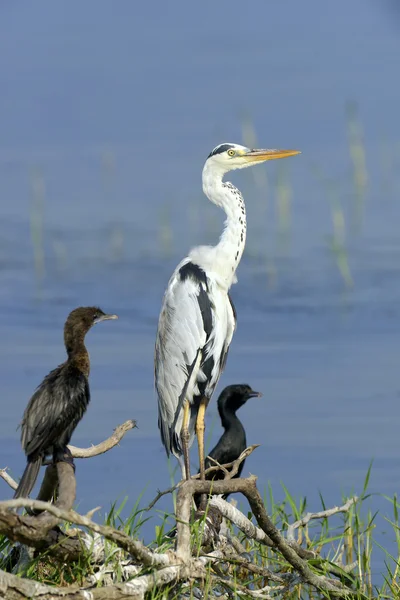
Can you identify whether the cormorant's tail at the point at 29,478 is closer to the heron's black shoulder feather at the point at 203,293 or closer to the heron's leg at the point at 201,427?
the heron's leg at the point at 201,427

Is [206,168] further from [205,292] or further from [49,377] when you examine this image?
[49,377]

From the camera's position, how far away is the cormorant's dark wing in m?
4.89

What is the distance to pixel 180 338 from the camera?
6828mm

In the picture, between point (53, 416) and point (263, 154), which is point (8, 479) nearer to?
point (53, 416)

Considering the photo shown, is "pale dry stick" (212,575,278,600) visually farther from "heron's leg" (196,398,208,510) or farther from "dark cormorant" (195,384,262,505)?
"dark cormorant" (195,384,262,505)

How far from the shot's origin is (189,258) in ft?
22.9

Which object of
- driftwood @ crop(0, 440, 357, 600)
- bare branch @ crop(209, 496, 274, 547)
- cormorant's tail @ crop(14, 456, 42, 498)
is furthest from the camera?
bare branch @ crop(209, 496, 274, 547)

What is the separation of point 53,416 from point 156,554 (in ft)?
2.32

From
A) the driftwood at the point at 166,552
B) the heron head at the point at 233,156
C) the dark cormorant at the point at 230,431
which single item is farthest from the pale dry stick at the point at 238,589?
the heron head at the point at 233,156

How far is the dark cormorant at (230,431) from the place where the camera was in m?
6.81

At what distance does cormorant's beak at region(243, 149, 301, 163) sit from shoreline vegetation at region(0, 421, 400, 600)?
2275 millimetres

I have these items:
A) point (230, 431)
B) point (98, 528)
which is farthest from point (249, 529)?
point (230, 431)

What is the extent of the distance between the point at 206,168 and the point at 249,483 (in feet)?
8.85

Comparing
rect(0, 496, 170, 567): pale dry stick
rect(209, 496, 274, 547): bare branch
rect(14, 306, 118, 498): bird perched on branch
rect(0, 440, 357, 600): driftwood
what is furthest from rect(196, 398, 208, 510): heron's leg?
rect(0, 496, 170, 567): pale dry stick
